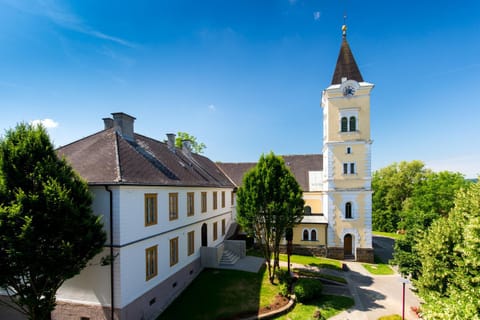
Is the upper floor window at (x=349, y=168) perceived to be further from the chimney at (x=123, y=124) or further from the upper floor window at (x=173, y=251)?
the chimney at (x=123, y=124)

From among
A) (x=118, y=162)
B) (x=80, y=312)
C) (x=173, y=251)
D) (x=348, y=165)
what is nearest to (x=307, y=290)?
(x=173, y=251)

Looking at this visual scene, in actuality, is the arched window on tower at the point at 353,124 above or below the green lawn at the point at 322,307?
above

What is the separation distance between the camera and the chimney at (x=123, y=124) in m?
14.8

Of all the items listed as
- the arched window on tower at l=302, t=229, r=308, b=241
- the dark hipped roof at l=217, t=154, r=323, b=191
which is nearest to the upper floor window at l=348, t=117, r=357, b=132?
the dark hipped roof at l=217, t=154, r=323, b=191

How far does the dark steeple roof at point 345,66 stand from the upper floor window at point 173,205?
21340mm

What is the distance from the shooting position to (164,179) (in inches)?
547

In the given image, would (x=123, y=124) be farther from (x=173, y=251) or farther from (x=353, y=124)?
(x=353, y=124)

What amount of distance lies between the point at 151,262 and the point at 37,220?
653 centimetres

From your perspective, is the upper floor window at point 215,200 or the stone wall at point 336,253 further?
the stone wall at point 336,253

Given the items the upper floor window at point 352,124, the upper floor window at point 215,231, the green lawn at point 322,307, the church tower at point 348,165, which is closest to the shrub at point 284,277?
the green lawn at point 322,307

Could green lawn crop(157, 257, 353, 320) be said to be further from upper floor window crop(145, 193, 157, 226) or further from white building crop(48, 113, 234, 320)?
upper floor window crop(145, 193, 157, 226)

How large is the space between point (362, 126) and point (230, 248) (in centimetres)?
1905

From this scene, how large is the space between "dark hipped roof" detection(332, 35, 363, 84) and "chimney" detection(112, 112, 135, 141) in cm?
2162

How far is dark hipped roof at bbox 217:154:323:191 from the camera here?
30.5 meters
